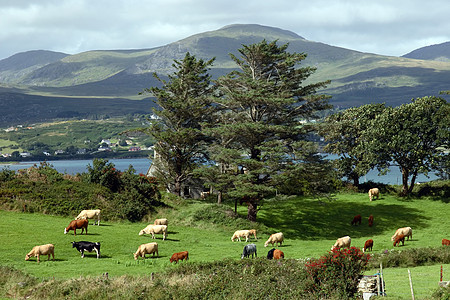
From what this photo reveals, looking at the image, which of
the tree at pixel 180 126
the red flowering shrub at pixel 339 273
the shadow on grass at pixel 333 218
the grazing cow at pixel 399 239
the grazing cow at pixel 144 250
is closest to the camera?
the red flowering shrub at pixel 339 273

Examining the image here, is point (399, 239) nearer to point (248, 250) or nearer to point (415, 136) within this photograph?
point (248, 250)

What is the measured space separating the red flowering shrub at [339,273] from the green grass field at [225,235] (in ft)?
6.59

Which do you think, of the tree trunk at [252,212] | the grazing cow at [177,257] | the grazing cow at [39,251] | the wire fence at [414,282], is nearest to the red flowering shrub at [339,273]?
the wire fence at [414,282]

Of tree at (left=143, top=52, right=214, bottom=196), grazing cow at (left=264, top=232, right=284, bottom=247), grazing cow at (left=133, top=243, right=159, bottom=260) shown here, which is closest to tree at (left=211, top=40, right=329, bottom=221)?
tree at (left=143, top=52, right=214, bottom=196)

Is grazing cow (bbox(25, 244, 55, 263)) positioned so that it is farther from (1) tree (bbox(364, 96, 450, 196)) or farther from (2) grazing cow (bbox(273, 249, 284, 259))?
(1) tree (bbox(364, 96, 450, 196))

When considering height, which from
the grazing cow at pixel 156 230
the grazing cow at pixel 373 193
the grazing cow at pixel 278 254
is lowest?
the grazing cow at pixel 373 193

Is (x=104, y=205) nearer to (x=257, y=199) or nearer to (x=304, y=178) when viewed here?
(x=257, y=199)

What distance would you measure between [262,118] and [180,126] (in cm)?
1181

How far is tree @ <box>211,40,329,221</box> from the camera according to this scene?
152ft

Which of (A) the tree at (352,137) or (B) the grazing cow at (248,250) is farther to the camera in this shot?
(A) the tree at (352,137)

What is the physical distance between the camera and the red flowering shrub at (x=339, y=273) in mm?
21375

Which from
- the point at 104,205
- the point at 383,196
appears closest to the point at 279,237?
the point at 104,205

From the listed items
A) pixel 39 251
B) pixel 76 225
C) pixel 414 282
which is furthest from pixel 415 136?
pixel 39 251

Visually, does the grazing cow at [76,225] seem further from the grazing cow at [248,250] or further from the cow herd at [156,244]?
the grazing cow at [248,250]
